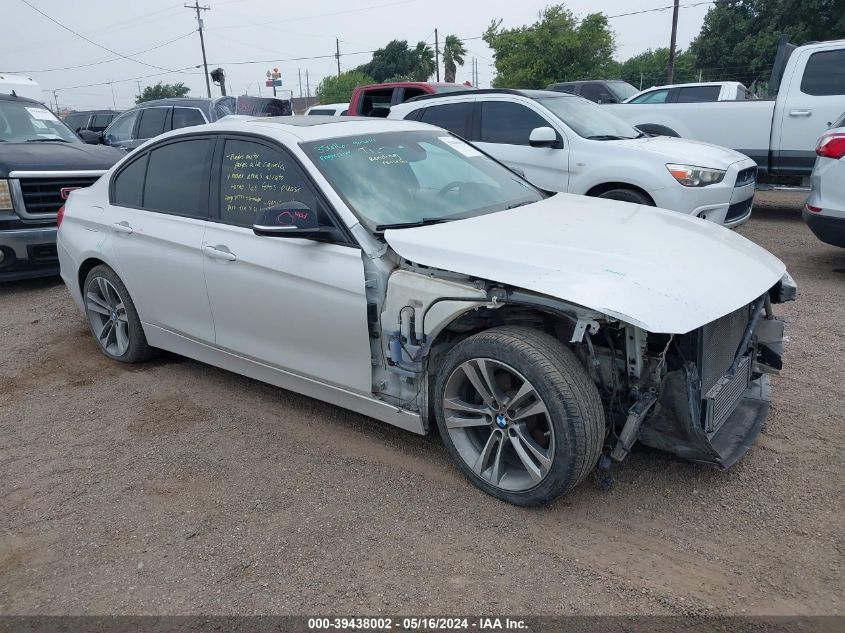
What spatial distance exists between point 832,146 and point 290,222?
211 inches

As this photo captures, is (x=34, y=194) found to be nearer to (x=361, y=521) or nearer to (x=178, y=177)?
(x=178, y=177)

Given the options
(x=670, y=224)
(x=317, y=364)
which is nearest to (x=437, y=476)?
(x=317, y=364)

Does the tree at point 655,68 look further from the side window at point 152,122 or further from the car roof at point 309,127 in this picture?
the car roof at point 309,127

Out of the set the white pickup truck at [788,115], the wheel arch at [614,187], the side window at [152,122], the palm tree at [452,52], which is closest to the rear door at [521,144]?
the wheel arch at [614,187]

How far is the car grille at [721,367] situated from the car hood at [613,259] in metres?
0.17

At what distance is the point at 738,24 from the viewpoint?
38.3 metres

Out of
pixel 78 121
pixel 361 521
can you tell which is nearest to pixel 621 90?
pixel 361 521

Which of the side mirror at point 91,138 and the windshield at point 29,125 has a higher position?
the windshield at point 29,125

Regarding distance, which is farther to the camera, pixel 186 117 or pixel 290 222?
pixel 186 117

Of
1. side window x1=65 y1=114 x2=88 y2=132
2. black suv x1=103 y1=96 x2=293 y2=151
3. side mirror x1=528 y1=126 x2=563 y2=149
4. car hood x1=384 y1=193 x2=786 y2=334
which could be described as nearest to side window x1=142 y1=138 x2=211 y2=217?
car hood x1=384 y1=193 x2=786 y2=334

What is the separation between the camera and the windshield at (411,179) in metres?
3.61

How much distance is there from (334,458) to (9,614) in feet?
5.09

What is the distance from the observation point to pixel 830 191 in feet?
20.5

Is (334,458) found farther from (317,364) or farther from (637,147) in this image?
(637,147)
